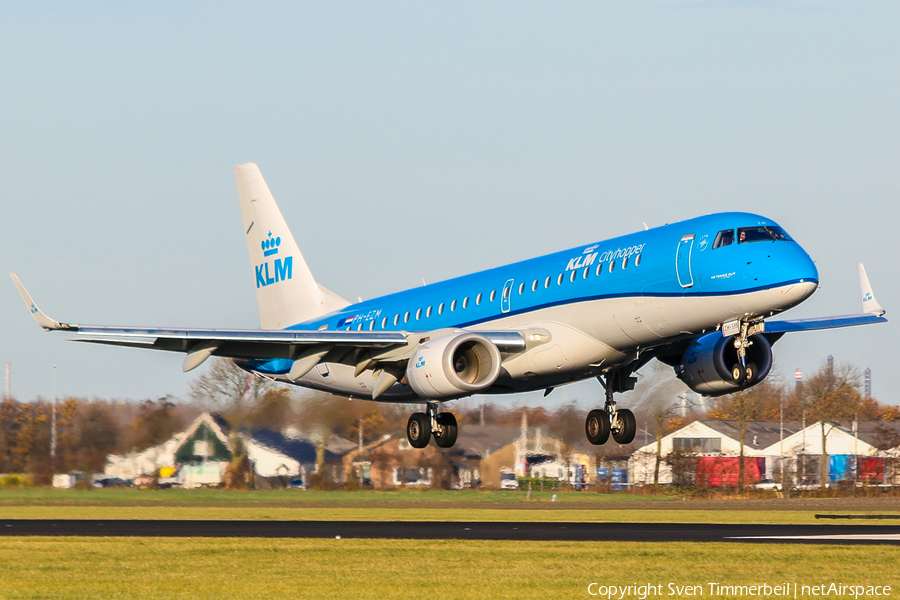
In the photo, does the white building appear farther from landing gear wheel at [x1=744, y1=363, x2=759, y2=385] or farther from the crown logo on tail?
landing gear wheel at [x1=744, y1=363, x2=759, y2=385]

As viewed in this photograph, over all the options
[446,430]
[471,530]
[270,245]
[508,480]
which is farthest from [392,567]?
[508,480]

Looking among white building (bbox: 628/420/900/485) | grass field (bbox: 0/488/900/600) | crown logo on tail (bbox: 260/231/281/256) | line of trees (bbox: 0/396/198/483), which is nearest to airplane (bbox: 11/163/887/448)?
grass field (bbox: 0/488/900/600)

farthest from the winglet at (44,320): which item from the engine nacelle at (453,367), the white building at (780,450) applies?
the white building at (780,450)

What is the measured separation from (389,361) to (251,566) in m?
11.5

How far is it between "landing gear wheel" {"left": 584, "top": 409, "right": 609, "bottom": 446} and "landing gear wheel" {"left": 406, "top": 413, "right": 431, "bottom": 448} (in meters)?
4.74

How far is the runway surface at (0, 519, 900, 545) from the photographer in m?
31.1

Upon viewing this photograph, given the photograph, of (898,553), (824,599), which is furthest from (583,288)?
(824,599)

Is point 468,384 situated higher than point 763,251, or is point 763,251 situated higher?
point 763,251

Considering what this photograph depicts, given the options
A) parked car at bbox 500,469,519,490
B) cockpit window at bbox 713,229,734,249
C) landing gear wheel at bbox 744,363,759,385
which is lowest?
parked car at bbox 500,469,519,490

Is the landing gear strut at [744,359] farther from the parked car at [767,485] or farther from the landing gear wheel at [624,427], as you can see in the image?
the parked car at [767,485]

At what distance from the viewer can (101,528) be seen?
3497 cm

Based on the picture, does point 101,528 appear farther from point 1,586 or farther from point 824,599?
point 824,599

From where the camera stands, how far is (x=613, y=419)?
A: 35375 millimetres

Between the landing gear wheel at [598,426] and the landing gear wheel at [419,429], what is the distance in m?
4.74
